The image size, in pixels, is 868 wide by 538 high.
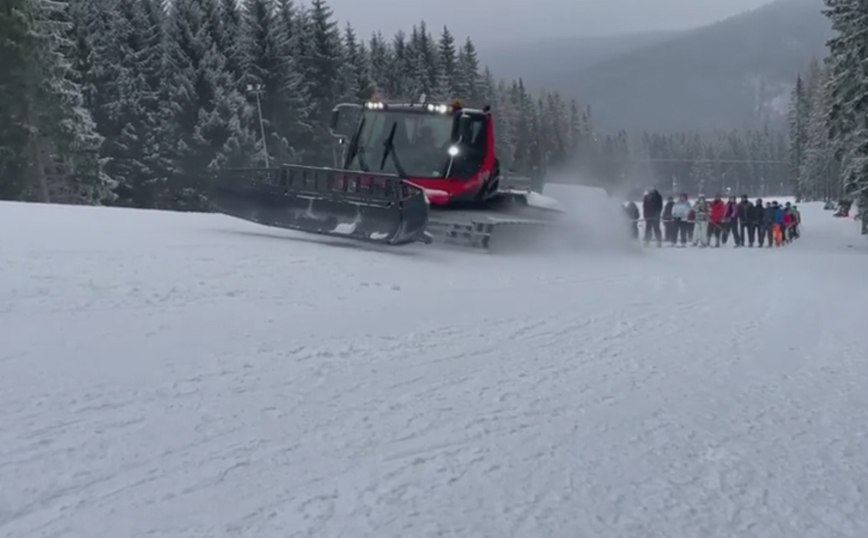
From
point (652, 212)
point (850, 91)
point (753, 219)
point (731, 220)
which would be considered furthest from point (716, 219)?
point (850, 91)

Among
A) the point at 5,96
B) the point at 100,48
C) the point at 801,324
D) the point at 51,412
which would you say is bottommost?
the point at 801,324

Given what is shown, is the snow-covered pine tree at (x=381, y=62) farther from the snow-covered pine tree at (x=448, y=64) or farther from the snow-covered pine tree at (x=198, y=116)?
the snow-covered pine tree at (x=198, y=116)

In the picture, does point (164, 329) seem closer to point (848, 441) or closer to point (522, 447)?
point (522, 447)

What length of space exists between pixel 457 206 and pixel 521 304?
6.69 m

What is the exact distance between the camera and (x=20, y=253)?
1061 cm

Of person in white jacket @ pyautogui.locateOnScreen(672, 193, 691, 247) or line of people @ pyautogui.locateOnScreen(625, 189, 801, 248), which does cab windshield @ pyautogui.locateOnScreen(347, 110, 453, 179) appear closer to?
line of people @ pyautogui.locateOnScreen(625, 189, 801, 248)

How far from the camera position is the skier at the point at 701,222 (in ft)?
86.1

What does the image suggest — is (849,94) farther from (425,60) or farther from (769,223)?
(425,60)

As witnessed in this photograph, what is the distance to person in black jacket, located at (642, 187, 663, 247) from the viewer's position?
25359 millimetres

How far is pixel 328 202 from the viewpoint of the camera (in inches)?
575

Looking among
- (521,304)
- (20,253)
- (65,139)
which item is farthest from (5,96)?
(521,304)

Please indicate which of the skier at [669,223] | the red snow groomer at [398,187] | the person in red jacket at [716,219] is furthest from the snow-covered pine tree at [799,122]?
the red snow groomer at [398,187]

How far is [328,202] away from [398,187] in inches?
50.3

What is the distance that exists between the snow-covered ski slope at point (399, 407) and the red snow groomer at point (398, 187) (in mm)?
2673
